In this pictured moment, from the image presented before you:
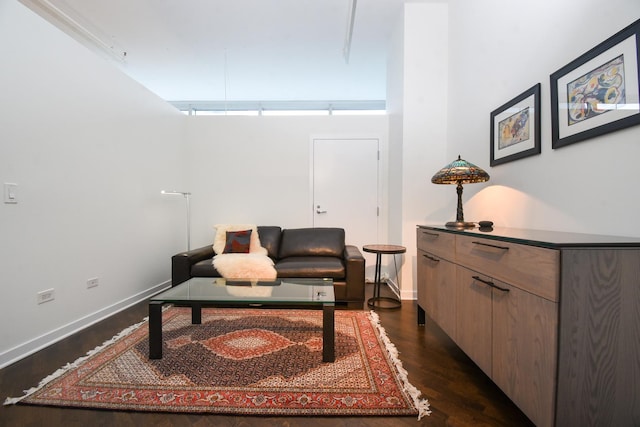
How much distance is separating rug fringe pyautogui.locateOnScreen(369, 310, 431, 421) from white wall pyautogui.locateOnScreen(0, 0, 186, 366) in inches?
99.7

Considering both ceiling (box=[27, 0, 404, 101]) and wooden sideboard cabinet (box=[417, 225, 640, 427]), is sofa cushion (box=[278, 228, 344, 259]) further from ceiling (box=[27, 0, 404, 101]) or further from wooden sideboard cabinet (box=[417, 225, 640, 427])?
wooden sideboard cabinet (box=[417, 225, 640, 427])

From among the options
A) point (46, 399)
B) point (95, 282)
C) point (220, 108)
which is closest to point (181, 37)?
point (220, 108)

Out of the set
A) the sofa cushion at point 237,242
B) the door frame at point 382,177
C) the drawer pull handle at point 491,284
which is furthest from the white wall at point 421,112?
the sofa cushion at point 237,242

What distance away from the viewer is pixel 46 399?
1.50m

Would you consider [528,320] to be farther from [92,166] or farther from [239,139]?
[239,139]

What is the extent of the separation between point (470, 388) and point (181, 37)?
183 inches

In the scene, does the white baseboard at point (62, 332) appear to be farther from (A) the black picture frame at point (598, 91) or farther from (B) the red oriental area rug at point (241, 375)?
(A) the black picture frame at point (598, 91)

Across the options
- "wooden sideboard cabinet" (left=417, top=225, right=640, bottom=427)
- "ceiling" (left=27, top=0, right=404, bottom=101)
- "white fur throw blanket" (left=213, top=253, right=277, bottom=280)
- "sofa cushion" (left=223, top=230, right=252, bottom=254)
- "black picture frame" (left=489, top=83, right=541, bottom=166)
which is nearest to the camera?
"wooden sideboard cabinet" (left=417, top=225, right=640, bottom=427)

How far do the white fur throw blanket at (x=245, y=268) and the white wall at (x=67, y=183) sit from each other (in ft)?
3.29

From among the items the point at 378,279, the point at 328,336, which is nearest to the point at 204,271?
the point at 328,336

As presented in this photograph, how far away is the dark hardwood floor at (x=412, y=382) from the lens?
1.36 meters

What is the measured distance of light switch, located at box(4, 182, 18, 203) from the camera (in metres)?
1.90

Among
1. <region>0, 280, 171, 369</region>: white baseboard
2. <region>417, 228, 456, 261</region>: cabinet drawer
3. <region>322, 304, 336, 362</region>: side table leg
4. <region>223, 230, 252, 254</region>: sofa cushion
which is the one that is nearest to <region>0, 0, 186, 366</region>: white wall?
<region>0, 280, 171, 369</region>: white baseboard

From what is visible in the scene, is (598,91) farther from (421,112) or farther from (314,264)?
(314,264)
